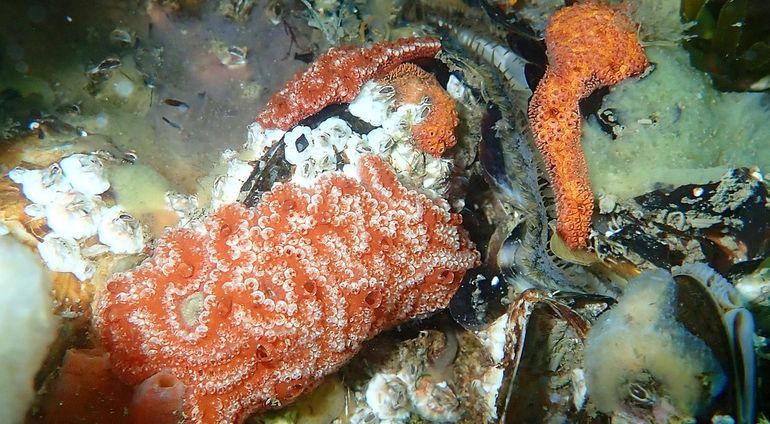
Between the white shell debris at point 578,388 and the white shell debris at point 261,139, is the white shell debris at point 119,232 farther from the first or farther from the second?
the white shell debris at point 578,388

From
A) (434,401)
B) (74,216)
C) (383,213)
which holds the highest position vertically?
(383,213)

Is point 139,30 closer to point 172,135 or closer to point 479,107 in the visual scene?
point 172,135

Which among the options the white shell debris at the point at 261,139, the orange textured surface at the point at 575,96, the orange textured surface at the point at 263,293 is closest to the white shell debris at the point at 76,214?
the orange textured surface at the point at 263,293

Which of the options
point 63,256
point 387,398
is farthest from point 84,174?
point 387,398

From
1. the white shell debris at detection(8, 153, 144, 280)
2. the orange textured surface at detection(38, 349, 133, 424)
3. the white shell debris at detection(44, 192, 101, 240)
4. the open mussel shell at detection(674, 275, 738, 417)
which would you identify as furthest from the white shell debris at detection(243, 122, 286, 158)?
the open mussel shell at detection(674, 275, 738, 417)

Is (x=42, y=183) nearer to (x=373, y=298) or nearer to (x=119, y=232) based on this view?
(x=119, y=232)
